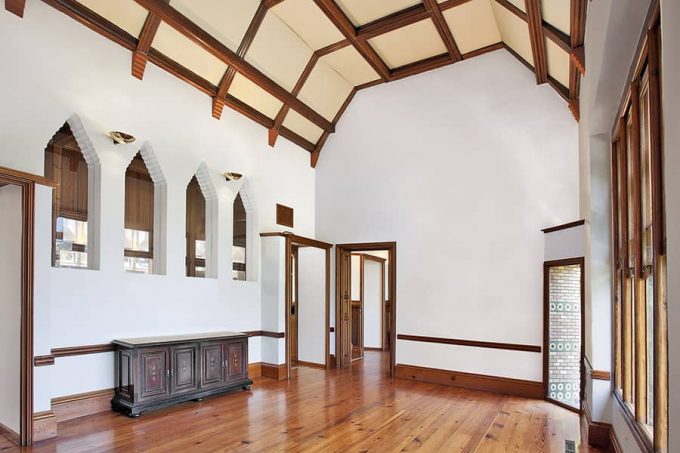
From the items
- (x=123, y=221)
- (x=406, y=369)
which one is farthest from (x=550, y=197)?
(x=123, y=221)

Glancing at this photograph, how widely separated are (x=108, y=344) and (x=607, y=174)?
5.26m

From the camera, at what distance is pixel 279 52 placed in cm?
646

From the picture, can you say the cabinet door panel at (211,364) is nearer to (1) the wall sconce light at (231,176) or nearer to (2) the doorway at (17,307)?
(2) the doorway at (17,307)

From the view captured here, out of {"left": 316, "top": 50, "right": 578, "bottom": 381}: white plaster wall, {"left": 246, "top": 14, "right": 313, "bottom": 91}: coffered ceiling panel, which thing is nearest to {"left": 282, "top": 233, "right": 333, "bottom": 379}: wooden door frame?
{"left": 316, "top": 50, "right": 578, "bottom": 381}: white plaster wall

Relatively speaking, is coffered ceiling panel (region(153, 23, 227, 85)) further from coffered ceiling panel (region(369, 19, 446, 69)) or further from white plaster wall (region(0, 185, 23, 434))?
white plaster wall (region(0, 185, 23, 434))

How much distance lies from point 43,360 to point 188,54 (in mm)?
3864

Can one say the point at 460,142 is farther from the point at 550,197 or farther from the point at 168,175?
the point at 168,175

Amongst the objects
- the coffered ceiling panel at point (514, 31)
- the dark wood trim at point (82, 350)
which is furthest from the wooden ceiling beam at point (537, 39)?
the dark wood trim at point (82, 350)

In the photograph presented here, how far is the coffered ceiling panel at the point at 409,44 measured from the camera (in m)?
6.34

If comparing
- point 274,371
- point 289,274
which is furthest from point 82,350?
point 289,274

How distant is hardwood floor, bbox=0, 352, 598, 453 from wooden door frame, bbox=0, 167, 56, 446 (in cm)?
25

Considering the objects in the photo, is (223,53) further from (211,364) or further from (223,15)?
(211,364)

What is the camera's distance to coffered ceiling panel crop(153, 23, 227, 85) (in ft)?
17.9

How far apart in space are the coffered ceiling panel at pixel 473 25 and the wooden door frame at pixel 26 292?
519 centimetres
